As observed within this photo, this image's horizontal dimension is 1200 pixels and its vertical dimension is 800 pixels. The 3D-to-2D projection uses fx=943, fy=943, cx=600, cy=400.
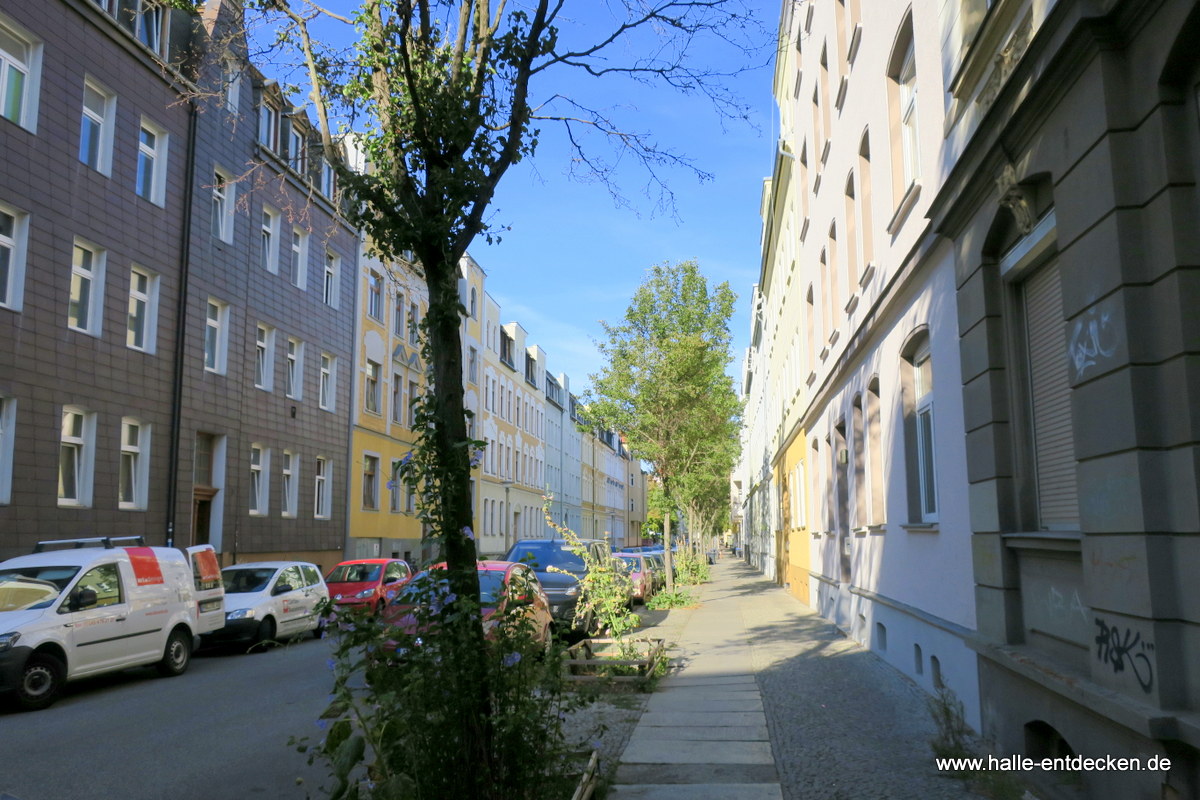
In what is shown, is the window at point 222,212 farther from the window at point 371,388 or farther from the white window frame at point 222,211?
the window at point 371,388

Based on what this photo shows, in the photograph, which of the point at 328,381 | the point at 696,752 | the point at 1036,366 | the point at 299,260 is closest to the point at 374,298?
the point at 328,381

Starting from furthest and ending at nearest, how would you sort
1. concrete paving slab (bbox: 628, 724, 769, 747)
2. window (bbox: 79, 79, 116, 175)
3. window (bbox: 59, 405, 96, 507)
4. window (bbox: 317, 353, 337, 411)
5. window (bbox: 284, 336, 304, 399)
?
window (bbox: 317, 353, 337, 411) < window (bbox: 284, 336, 304, 399) < window (bbox: 79, 79, 116, 175) < window (bbox: 59, 405, 96, 507) < concrete paving slab (bbox: 628, 724, 769, 747)

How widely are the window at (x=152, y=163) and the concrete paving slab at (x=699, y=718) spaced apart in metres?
17.1

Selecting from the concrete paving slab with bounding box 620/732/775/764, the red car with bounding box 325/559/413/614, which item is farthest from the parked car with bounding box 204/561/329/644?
the concrete paving slab with bounding box 620/732/775/764

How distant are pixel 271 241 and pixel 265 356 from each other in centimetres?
331

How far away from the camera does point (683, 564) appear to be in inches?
1448

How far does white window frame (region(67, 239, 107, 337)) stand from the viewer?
59.9ft

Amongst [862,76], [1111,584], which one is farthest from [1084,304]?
[862,76]

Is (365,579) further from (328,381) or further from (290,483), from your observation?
(328,381)

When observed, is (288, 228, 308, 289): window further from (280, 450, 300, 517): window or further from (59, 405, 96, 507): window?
(59, 405, 96, 507): window

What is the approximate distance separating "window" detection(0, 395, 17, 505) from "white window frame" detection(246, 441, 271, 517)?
921 cm

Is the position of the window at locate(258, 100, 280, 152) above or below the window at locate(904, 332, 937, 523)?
above

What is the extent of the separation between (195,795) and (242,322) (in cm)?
1975

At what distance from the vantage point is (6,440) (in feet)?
53.5
